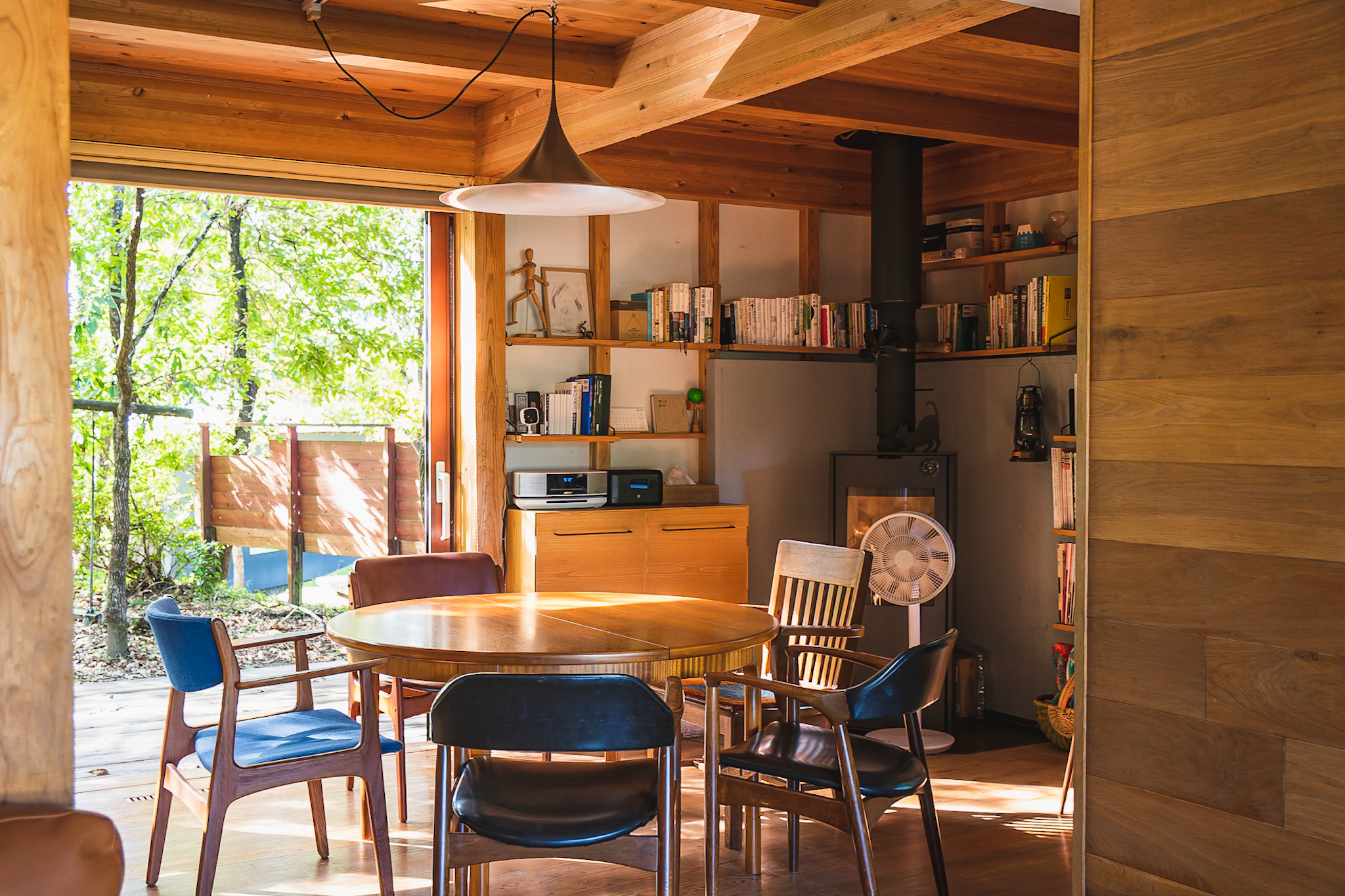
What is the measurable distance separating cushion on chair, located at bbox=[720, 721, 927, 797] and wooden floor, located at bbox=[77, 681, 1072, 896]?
497mm

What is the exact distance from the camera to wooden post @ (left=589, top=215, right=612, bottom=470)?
5.71 meters

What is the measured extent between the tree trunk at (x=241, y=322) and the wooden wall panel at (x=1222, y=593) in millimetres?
4581

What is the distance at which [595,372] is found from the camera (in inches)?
225

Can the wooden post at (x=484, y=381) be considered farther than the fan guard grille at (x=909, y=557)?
Yes

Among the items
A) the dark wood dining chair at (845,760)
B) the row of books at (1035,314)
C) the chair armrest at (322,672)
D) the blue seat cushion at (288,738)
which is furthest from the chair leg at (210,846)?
the row of books at (1035,314)

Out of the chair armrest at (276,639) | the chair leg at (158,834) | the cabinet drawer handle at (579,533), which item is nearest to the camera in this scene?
the chair leg at (158,834)

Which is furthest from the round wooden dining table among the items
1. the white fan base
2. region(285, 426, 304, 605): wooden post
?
region(285, 426, 304, 605): wooden post

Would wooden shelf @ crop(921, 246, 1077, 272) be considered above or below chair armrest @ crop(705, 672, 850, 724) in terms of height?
above

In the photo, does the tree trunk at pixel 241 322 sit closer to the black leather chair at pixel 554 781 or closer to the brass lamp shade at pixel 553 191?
the brass lamp shade at pixel 553 191

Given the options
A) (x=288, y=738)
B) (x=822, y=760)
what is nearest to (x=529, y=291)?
(x=288, y=738)

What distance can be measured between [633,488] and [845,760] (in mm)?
2695

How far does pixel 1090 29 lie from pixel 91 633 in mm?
5361

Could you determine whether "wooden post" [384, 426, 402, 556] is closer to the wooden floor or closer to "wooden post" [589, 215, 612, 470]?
"wooden post" [589, 215, 612, 470]

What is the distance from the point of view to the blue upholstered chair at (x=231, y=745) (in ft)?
9.95
